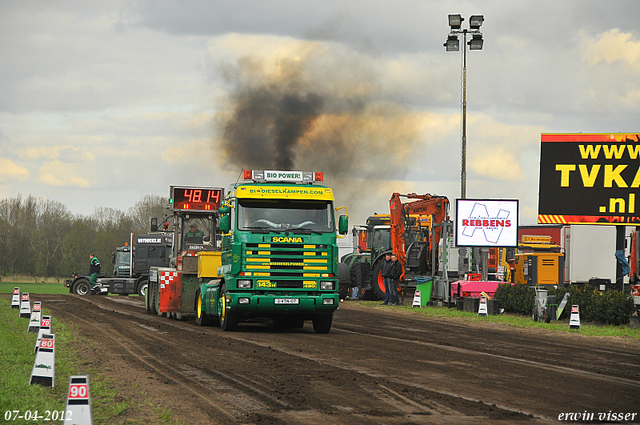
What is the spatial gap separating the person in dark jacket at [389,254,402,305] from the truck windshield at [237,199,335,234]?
480 inches

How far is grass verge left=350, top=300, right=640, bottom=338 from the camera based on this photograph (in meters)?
17.9

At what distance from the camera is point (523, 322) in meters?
21.1

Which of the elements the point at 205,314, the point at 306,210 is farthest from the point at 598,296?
the point at 205,314

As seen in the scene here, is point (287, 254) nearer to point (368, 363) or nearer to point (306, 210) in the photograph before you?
point (306, 210)

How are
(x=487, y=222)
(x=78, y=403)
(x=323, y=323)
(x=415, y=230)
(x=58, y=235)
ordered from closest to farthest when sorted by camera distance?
1. (x=78, y=403)
2. (x=323, y=323)
3. (x=487, y=222)
4. (x=415, y=230)
5. (x=58, y=235)

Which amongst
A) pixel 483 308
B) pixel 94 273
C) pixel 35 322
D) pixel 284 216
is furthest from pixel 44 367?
pixel 94 273

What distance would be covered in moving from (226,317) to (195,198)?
743 cm

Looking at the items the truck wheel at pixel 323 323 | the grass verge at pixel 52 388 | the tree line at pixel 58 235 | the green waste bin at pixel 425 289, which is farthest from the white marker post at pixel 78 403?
the tree line at pixel 58 235

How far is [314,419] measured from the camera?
7.41 meters

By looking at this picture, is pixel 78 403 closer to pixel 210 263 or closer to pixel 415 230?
pixel 210 263

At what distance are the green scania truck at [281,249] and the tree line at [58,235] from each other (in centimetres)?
7269

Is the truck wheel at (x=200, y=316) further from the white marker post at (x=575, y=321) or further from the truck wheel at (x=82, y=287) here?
the truck wheel at (x=82, y=287)

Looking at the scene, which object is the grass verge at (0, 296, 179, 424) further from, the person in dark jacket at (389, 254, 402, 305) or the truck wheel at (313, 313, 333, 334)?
the person in dark jacket at (389, 254, 402, 305)

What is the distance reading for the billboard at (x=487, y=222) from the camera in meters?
27.8
